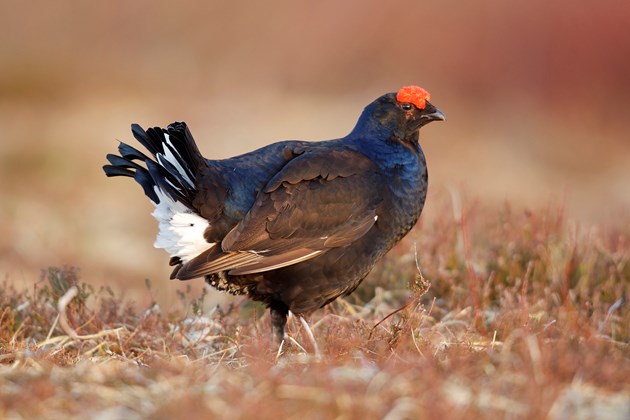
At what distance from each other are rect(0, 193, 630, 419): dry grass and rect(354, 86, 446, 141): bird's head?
2.60 ft

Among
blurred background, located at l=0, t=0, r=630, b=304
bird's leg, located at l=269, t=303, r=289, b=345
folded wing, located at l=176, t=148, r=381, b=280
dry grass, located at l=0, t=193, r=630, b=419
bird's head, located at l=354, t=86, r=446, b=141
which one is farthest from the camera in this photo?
blurred background, located at l=0, t=0, r=630, b=304

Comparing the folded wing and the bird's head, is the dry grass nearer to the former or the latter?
the folded wing

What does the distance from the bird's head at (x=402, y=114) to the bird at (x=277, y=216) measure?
0.37m

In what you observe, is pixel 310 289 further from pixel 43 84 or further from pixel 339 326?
pixel 43 84

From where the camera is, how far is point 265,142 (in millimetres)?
13719

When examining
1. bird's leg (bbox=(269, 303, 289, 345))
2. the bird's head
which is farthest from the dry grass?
the bird's head

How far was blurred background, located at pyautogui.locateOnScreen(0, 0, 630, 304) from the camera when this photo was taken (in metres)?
12.7

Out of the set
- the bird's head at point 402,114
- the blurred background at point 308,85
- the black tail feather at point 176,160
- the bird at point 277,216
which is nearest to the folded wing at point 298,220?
the bird at point 277,216

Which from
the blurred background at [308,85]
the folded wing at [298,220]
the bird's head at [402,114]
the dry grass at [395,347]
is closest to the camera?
the dry grass at [395,347]

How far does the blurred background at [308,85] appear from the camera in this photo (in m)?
12.7

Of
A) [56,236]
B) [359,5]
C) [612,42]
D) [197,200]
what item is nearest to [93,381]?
[197,200]

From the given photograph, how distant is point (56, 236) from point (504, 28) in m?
9.30

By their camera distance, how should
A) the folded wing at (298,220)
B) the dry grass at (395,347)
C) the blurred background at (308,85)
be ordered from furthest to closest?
the blurred background at (308,85) → the folded wing at (298,220) → the dry grass at (395,347)

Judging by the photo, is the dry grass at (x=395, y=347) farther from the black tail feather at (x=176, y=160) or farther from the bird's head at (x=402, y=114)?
the bird's head at (x=402, y=114)
